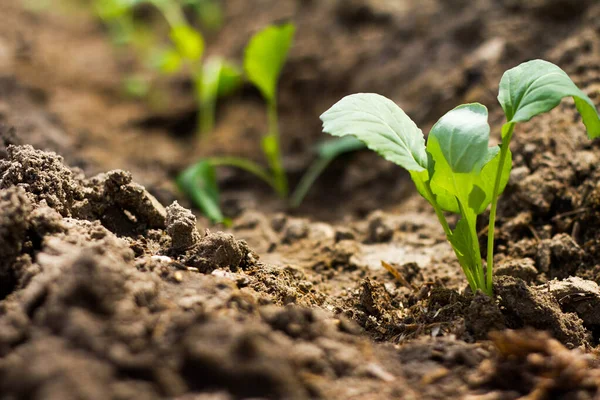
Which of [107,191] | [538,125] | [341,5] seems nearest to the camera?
[107,191]

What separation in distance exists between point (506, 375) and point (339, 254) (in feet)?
2.61

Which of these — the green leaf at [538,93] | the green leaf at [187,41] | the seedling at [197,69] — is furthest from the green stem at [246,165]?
the green leaf at [538,93]

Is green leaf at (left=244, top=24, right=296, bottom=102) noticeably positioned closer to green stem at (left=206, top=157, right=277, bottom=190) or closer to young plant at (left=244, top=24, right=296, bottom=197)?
young plant at (left=244, top=24, right=296, bottom=197)

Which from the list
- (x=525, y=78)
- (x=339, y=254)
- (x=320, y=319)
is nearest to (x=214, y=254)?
(x=320, y=319)

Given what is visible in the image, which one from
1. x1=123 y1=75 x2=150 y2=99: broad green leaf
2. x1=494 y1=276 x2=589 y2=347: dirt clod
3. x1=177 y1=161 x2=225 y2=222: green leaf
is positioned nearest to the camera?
x1=494 y1=276 x2=589 y2=347: dirt clod

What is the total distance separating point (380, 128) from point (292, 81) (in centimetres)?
207

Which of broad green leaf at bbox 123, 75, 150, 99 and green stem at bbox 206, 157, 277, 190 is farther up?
broad green leaf at bbox 123, 75, 150, 99

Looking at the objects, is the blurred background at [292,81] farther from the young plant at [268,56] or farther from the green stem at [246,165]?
the young plant at [268,56]

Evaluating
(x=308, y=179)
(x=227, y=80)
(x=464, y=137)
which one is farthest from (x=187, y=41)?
(x=464, y=137)

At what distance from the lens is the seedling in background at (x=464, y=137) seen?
47.6 inches

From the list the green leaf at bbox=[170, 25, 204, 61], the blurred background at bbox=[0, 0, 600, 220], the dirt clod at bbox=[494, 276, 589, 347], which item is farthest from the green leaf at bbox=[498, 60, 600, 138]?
the green leaf at bbox=[170, 25, 204, 61]

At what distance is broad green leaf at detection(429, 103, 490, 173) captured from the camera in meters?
1.21

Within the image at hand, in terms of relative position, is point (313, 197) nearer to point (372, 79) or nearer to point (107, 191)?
point (372, 79)

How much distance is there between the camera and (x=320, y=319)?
1.14 m
